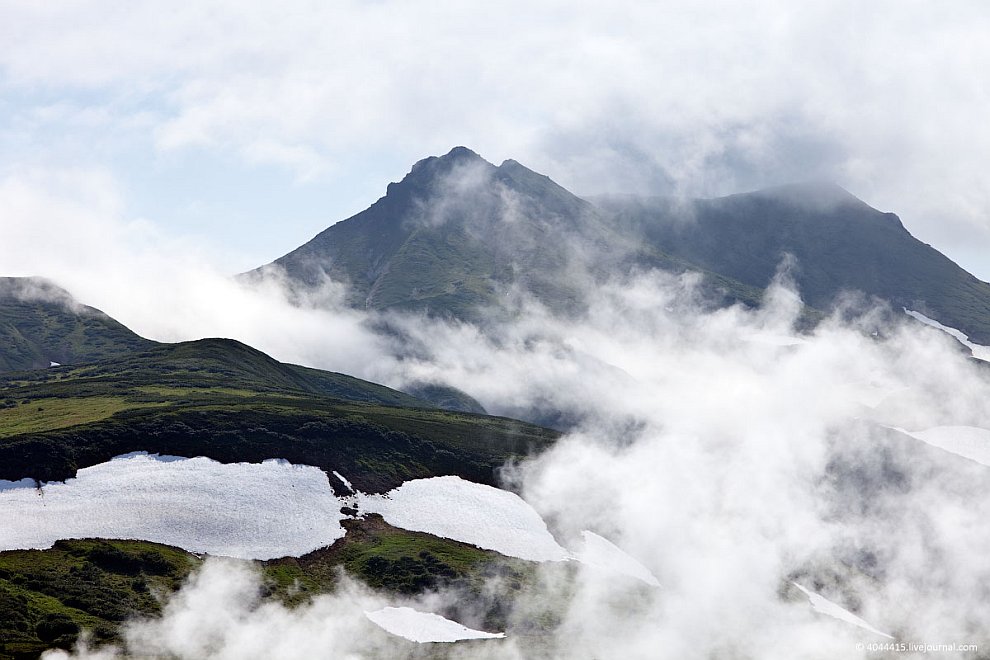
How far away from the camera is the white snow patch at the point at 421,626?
4638 inches

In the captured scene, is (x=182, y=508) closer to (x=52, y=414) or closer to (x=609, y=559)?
(x=52, y=414)

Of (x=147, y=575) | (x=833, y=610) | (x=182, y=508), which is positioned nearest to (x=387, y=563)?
(x=182, y=508)

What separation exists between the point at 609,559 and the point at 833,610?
4328 centimetres

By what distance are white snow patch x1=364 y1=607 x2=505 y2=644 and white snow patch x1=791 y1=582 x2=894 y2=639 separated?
69592mm

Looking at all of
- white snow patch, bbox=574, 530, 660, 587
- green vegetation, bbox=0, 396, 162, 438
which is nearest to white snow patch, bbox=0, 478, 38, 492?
green vegetation, bbox=0, 396, 162, 438

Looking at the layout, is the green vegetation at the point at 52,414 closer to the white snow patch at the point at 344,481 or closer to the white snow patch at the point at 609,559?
the white snow patch at the point at 344,481

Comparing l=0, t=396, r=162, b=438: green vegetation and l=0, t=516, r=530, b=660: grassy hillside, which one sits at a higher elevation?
l=0, t=396, r=162, b=438: green vegetation

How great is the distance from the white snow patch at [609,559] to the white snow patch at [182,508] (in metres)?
43.5

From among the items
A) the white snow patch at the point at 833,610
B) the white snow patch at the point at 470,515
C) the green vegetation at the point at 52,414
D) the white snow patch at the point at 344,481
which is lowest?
the white snow patch at the point at 833,610

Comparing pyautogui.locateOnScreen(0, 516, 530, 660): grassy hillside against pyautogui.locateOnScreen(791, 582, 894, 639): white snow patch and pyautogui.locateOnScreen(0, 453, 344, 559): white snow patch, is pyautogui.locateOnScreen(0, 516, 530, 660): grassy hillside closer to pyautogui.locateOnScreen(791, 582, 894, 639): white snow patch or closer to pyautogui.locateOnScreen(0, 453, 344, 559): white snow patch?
pyautogui.locateOnScreen(0, 453, 344, 559): white snow patch

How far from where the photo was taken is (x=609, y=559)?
15775 centimetres

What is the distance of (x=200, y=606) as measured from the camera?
110812 mm

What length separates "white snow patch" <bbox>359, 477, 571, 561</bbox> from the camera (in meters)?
154

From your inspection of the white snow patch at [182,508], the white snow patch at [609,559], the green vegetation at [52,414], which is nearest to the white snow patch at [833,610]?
the white snow patch at [609,559]
